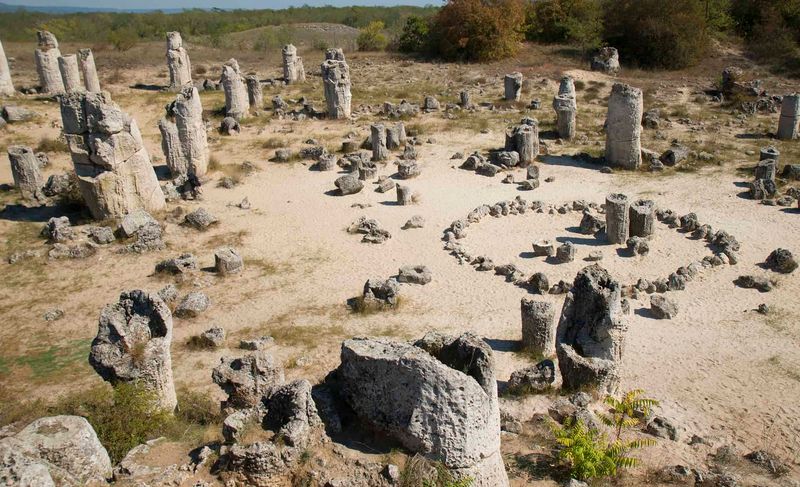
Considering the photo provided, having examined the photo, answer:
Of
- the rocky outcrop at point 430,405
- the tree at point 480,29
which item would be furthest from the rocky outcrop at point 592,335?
the tree at point 480,29

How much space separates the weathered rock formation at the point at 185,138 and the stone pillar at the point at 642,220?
1301 cm

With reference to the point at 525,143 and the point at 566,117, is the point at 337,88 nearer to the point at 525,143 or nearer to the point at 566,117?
the point at 525,143

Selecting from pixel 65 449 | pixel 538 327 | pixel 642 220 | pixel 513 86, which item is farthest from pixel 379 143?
pixel 65 449

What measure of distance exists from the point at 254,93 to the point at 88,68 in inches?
347

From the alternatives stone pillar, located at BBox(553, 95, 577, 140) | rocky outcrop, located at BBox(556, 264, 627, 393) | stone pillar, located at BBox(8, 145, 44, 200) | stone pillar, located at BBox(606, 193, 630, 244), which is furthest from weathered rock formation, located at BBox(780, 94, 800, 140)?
stone pillar, located at BBox(8, 145, 44, 200)


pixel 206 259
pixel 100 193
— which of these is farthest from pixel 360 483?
pixel 100 193

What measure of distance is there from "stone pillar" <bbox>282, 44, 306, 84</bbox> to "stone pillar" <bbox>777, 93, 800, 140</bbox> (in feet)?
74.4

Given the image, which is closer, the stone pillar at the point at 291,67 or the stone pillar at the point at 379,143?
the stone pillar at the point at 379,143

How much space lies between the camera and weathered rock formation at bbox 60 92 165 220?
1856cm

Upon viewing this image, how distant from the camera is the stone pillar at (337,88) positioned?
28.4 metres

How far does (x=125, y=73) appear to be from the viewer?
128 ft

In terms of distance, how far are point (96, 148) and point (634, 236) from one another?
14227 mm

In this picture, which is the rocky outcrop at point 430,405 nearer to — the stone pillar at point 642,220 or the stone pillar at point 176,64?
the stone pillar at point 642,220

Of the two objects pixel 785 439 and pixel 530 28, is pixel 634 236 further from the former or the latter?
pixel 530 28
